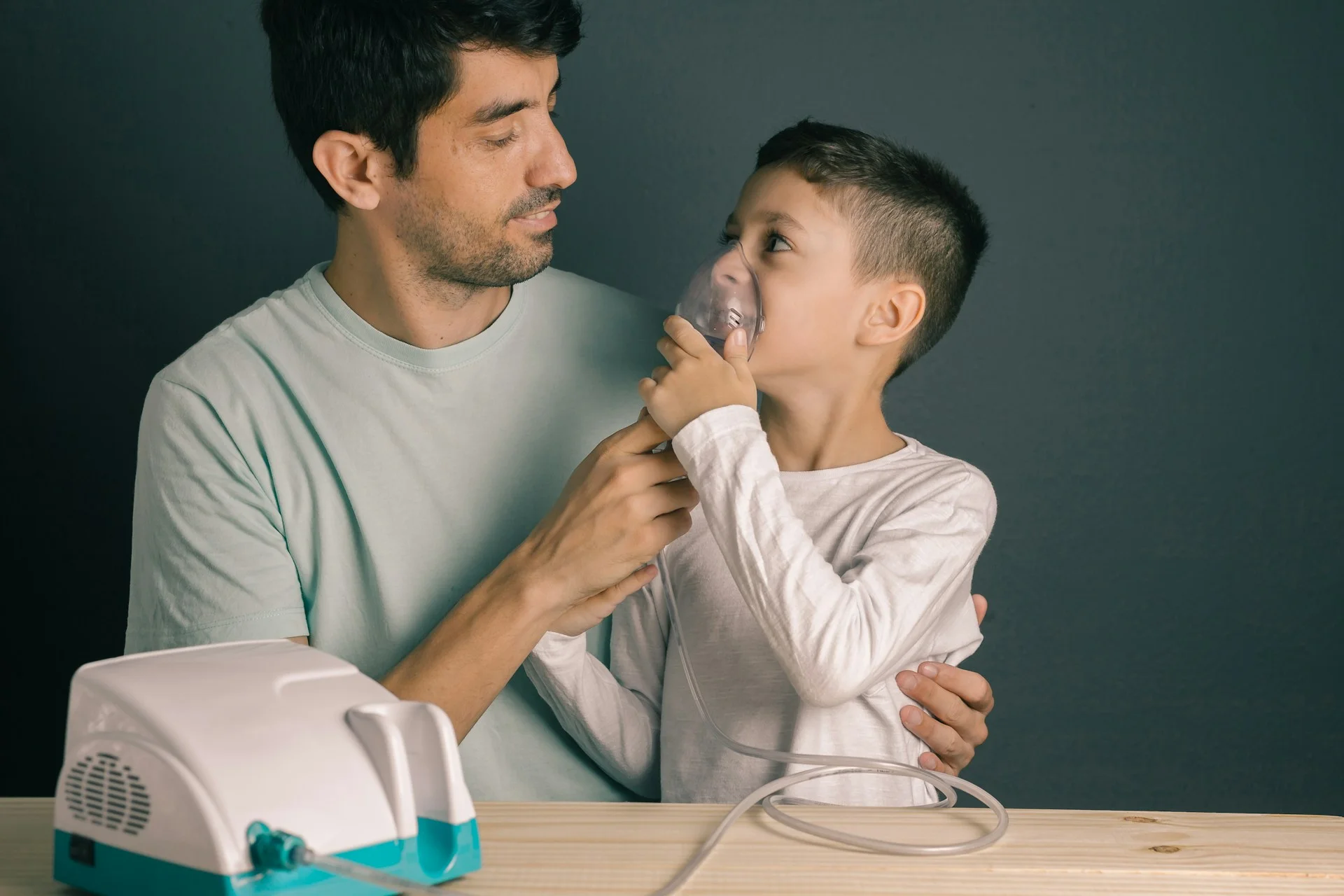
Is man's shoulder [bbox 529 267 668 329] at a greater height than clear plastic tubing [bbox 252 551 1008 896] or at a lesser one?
greater

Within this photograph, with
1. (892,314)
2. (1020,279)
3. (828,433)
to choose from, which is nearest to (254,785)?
(828,433)

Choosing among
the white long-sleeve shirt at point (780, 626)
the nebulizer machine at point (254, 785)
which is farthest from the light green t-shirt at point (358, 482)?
the nebulizer machine at point (254, 785)

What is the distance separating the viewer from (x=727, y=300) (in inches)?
53.9

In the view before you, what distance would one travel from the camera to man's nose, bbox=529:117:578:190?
4.62ft

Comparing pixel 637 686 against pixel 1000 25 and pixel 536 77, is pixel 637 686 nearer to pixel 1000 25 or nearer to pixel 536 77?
pixel 536 77

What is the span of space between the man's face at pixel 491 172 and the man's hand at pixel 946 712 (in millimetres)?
691

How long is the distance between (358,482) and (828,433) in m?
0.59

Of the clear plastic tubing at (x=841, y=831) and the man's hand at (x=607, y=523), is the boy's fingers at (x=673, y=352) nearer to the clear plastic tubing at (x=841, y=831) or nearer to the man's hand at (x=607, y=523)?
the man's hand at (x=607, y=523)

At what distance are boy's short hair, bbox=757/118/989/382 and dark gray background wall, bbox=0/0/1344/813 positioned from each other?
37 cm

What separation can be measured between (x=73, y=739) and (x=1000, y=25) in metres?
1.69

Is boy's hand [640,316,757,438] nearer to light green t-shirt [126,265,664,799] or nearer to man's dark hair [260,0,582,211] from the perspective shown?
light green t-shirt [126,265,664,799]

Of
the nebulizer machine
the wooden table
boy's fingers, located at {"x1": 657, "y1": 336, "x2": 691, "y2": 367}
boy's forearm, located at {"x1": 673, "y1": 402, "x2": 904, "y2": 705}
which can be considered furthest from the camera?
boy's fingers, located at {"x1": 657, "y1": 336, "x2": 691, "y2": 367}

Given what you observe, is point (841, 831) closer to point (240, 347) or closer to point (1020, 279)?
point (240, 347)

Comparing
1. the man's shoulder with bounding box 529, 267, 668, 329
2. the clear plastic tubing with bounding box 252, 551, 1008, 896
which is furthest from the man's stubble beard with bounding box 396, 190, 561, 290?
the clear plastic tubing with bounding box 252, 551, 1008, 896
